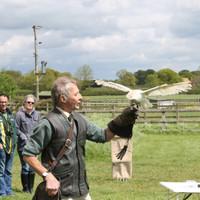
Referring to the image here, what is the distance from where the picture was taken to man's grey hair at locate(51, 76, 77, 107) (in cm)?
507

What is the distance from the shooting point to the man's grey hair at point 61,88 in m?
5.07

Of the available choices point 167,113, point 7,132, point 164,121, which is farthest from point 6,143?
point 167,113

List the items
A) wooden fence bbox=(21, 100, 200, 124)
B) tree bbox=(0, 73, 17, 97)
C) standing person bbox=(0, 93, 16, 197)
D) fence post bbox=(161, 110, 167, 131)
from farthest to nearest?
tree bbox=(0, 73, 17, 97)
wooden fence bbox=(21, 100, 200, 124)
fence post bbox=(161, 110, 167, 131)
standing person bbox=(0, 93, 16, 197)

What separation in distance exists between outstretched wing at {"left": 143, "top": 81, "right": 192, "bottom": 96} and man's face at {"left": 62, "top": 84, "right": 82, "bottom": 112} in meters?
0.60

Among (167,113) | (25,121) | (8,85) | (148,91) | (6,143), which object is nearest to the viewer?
(148,91)

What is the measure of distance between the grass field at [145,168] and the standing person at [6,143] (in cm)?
29

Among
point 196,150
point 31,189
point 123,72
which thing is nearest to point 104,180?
point 31,189

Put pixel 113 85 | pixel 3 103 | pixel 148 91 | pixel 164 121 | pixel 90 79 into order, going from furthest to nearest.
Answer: pixel 164 121 → pixel 3 103 → pixel 90 79 → pixel 113 85 → pixel 148 91

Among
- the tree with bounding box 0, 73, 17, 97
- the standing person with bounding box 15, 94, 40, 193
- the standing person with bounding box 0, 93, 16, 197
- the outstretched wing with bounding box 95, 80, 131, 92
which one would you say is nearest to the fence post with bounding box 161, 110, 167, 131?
the standing person with bounding box 15, 94, 40, 193

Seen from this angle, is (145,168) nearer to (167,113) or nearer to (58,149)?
(58,149)

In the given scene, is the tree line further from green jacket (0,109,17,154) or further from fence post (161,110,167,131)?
fence post (161,110,167,131)

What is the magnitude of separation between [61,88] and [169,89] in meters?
0.88

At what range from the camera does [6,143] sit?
10188 millimetres

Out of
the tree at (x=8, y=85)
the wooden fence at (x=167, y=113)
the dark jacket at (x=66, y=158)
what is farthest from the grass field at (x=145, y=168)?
the tree at (x=8, y=85)
